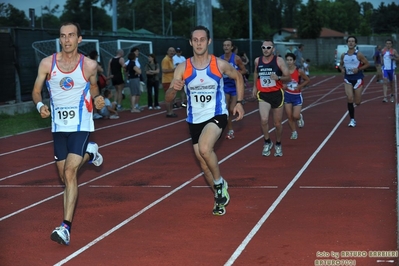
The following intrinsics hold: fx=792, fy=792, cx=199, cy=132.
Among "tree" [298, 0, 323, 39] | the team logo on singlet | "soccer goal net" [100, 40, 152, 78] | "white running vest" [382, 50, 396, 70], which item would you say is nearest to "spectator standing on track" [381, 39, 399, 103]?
"white running vest" [382, 50, 396, 70]

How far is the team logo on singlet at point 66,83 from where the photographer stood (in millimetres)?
7828

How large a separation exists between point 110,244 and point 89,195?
2864 mm

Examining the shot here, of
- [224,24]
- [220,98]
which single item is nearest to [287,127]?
[220,98]

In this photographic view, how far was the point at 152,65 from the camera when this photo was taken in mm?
23578

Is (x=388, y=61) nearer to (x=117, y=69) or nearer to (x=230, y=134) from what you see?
(x=117, y=69)

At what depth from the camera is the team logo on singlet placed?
783 cm

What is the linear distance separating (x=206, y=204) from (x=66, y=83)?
2570mm

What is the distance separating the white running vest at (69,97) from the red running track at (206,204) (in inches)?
44.3

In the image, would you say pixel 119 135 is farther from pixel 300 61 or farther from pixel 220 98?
pixel 300 61

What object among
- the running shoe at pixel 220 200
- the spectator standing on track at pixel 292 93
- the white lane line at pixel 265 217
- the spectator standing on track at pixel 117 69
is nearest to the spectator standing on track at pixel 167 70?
the spectator standing on track at pixel 117 69

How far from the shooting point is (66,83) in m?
7.84

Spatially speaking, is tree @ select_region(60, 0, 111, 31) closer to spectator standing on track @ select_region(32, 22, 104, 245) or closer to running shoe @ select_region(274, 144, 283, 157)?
running shoe @ select_region(274, 144, 283, 157)

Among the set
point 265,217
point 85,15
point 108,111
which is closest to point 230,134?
point 108,111

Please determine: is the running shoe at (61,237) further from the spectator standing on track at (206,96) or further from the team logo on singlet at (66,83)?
the spectator standing on track at (206,96)
